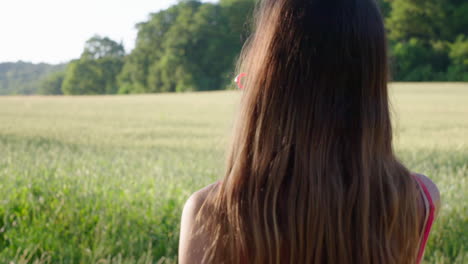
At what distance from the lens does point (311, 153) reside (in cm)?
140

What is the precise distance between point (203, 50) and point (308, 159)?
5207cm

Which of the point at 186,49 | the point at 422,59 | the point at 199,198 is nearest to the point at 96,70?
the point at 186,49

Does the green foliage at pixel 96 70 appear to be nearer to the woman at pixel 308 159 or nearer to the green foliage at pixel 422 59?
the green foliage at pixel 422 59

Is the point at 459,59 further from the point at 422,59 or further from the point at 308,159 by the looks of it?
the point at 308,159

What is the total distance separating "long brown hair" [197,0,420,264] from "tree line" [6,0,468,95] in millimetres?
26837

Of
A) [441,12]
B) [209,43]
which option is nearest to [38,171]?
[441,12]

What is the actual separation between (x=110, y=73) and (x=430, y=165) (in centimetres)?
6162

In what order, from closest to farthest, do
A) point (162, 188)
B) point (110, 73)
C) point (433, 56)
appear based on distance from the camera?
1. point (162, 188)
2. point (433, 56)
3. point (110, 73)

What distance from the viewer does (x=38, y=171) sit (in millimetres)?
4699

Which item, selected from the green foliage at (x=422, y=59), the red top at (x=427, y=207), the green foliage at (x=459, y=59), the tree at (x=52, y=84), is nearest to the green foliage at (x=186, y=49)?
the green foliage at (x=422, y=59)

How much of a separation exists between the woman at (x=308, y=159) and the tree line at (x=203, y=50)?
2684cm

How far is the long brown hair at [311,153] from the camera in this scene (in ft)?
4.53

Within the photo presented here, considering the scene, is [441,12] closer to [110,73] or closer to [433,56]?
[433,56]

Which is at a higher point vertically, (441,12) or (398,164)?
(441,12)
